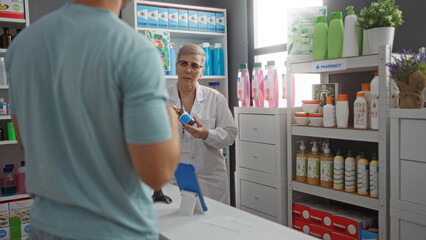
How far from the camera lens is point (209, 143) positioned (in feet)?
8.34

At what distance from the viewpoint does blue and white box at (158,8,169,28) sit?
3.34 meters

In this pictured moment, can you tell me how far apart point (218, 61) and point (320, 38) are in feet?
4.72

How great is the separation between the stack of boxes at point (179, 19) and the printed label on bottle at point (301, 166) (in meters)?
1.65

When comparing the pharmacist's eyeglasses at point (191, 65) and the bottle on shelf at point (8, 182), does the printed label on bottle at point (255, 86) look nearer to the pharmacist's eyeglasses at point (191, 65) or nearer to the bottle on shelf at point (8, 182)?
the pharmacist's eyeglasses at point (191, 65)

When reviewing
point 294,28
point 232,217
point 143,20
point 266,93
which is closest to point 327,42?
point 294,28

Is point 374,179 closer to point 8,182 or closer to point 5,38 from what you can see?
point 8,182

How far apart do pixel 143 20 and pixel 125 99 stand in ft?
8.65

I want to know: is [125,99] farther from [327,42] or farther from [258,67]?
[258,67]

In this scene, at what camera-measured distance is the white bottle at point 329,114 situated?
7.68 feet

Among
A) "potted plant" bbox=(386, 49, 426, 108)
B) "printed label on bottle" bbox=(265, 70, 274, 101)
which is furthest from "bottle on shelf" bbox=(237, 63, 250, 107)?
"potted plant" bbox=(386, 49, 426, 108)

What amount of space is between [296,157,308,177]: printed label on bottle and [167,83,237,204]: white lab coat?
0.49m

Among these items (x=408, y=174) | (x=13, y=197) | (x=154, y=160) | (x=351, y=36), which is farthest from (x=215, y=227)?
(x=13, y=197)

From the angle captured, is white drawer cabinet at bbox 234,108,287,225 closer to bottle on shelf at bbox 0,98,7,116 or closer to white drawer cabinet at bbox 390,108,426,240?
white drawer cabinet at bbox 390,108,426,240

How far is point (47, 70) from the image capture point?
844 mm
